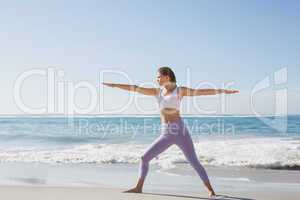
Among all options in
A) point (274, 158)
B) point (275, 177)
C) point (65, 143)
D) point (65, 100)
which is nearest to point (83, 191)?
point (275, 177)

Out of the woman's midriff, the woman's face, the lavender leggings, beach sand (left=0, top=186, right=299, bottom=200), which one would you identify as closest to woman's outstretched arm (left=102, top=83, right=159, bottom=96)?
the woman's face

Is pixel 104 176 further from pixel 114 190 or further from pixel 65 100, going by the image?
pixel 65 100

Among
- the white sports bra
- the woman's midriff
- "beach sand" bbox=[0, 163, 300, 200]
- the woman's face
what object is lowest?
"beach sand" bbox=[0, 163, 300, 200]

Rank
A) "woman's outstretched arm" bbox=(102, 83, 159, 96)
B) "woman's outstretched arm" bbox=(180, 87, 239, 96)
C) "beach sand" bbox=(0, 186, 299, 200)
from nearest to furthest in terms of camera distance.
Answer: "beach sand" bbox=(0, 186, 299, 200) → "woman's outstretched arm" bbox=(180, 87, 239, 96) → "woman's outstretched arm" bbox=(102, 83, 159, 96)

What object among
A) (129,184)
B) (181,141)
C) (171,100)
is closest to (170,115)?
(171,100)

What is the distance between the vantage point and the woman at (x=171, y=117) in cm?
535

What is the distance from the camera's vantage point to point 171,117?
5.37 meters

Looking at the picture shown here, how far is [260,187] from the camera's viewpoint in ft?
20.9

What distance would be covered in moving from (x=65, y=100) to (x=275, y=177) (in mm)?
13879

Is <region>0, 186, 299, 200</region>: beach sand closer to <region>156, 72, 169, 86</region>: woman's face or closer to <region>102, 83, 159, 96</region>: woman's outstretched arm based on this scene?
<region>102, 83, 159, 96</region>: woman's outstretched arm

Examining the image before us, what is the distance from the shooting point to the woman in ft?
17.5

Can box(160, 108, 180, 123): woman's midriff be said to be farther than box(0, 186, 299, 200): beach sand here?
Yes

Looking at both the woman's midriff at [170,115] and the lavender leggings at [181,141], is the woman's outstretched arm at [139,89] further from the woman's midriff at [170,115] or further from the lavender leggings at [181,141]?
the lavender leggings at [181,141]

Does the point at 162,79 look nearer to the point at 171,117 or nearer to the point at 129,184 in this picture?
the point at 171,117
